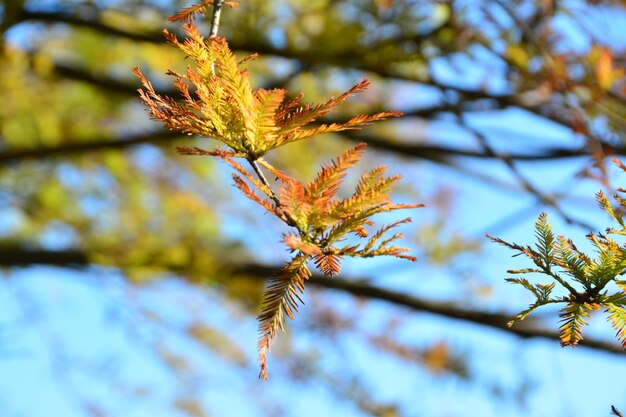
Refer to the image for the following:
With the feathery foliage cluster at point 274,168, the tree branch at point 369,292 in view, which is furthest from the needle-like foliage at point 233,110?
the tree branch at point 369,292

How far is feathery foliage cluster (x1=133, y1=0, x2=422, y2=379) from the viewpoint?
58 cm

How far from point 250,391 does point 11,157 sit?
1746mm

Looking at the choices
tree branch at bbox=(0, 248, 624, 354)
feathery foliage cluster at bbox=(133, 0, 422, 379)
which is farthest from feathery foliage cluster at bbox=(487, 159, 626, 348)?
tree branch at bbox=(0, 248, 624, 354)

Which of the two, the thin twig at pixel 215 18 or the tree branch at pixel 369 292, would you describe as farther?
the tree branch at pixel 369 292

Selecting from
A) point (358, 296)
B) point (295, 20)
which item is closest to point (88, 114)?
point (295, 20)

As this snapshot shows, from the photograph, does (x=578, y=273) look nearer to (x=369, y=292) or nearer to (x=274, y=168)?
(x=274, y=168)

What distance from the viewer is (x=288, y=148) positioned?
128 inches

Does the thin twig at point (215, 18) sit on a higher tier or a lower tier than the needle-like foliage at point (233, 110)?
higher

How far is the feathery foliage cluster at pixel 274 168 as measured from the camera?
581 millimetres

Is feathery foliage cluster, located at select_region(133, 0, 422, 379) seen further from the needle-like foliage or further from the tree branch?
the tree branch

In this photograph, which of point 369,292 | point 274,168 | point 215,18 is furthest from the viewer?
point 369,292

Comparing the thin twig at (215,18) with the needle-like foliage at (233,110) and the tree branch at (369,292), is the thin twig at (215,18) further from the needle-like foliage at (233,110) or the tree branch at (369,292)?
the tree branch at (369,292)

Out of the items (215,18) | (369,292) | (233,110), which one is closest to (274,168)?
(233,110)

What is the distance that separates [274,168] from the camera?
60 cm
